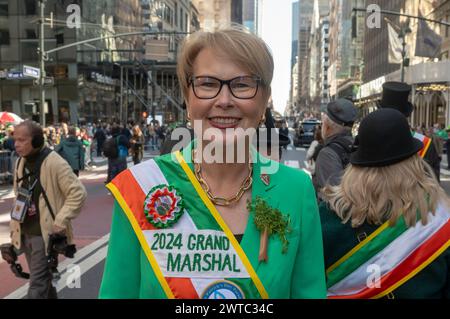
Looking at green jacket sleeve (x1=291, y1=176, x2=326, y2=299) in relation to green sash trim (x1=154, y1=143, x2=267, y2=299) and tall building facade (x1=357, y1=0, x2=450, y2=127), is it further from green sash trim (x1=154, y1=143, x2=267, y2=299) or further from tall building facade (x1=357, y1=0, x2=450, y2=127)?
tall building facade (x1=357, y1=0, x2=450, y2=127)

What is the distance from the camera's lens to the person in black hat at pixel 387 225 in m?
2.41

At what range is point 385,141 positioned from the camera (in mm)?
2547

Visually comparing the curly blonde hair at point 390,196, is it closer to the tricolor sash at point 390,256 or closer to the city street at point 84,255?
the tricolor sash at point 390,256

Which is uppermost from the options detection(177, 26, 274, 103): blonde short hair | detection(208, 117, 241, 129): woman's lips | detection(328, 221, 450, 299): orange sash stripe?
detection(177, 26, 274, 103): blonde short hair

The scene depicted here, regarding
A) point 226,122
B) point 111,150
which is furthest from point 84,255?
point 226,122

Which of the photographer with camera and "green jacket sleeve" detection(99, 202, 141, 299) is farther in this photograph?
the photographer with camera

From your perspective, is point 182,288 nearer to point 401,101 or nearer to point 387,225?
point 387,225

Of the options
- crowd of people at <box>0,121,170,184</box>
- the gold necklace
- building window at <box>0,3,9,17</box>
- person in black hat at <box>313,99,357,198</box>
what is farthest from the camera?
building window at <box>0,3,9,17</box>

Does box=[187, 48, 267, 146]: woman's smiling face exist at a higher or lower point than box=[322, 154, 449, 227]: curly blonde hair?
higher

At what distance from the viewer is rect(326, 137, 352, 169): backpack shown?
438 centimetres

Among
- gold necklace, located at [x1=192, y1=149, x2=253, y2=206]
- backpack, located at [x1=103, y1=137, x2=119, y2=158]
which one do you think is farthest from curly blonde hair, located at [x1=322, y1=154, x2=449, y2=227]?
backpack, located at [x1=103, y1=137, x2=119, y2=158]

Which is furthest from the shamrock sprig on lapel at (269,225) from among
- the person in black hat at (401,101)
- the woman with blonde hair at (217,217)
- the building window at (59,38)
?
the building window at (59,38)

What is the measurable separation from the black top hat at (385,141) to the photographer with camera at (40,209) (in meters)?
2.88

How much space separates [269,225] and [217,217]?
0.62 ft
